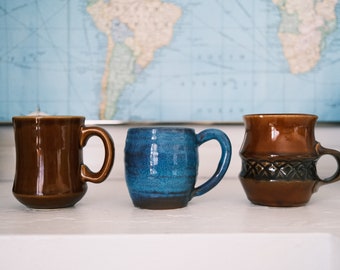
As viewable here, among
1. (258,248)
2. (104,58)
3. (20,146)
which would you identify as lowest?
(258,248)

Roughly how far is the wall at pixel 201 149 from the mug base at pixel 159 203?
0.32 meters

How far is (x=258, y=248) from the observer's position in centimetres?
51

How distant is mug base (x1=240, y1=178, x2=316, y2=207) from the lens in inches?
26.4

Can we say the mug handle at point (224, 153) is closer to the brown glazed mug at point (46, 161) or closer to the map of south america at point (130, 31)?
the brown glazed mug at point (46, 161)

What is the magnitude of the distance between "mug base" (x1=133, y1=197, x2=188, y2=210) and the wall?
32cm

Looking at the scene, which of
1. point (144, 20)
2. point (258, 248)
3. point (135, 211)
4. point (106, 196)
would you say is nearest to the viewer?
point (258, 248)

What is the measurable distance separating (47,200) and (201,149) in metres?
0.42

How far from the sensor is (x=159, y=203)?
2.18 ft

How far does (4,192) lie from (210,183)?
384mm

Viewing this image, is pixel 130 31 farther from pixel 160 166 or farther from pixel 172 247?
pixel 172 247

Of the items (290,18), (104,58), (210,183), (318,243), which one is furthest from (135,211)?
(290,18)

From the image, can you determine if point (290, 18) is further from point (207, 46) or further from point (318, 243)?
point (318, 243)

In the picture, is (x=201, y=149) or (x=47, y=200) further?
(x=201, y=149)

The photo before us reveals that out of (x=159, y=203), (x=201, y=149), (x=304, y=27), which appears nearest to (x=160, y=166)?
(x=159, y=203)
